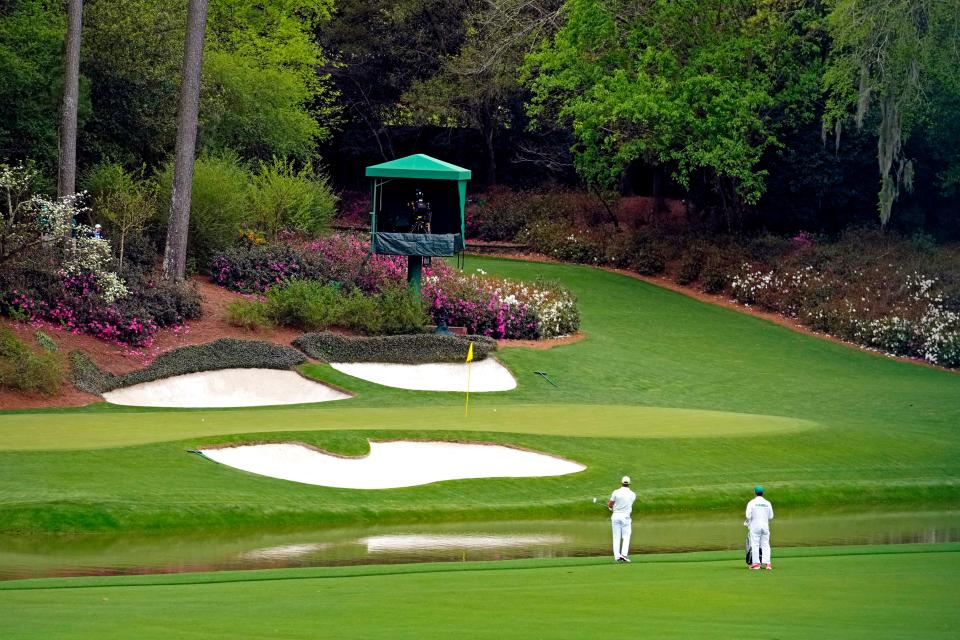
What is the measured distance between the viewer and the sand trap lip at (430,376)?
27656mm

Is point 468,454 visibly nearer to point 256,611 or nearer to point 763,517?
point 763,517

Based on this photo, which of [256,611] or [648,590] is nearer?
[256,611]

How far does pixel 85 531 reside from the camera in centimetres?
1488

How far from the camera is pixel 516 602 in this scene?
10.8 meters

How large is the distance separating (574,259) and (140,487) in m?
30.9

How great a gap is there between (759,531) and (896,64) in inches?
964

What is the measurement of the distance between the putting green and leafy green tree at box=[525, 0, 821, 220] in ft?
58.6

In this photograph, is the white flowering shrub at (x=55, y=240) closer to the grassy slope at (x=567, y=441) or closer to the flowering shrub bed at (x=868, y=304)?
the grassy slope at (x=567, y=441)

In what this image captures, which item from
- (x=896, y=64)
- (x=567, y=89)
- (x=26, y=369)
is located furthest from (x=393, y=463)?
(x=567, y=89)

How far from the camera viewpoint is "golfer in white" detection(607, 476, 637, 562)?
45.7 ft

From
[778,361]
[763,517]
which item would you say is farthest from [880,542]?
[778,361]

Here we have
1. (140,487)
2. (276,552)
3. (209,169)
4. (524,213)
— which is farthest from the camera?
(524,213)

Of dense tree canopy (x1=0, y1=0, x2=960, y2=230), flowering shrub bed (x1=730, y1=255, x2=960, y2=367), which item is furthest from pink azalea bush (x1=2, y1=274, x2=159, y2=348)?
flowering shrub bed (x1=730, y1=255, x2=960, y2=367)

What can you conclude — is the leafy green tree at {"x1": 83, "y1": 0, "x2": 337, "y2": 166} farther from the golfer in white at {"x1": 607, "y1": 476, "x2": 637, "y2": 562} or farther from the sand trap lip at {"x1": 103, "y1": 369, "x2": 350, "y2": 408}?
the golfer in white at {"x1": 607, "y1": 476, "x2": 637, "y2": 562}
